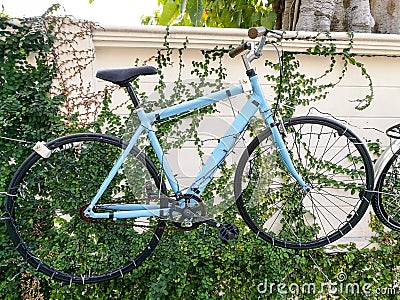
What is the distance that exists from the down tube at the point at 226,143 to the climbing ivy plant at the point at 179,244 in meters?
0.38

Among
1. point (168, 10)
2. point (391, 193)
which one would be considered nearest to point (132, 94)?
point (168, 10)

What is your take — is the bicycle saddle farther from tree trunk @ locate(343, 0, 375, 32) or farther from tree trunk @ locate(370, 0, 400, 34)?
tree trunk @ locate(370, 0, 400, 34)

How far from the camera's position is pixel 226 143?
8.24 ft

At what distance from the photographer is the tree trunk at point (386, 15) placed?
3.54 metres

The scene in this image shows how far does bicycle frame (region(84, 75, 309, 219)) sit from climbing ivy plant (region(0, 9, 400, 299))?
14.8 inches

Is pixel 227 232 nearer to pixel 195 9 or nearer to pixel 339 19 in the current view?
pixel 195 9

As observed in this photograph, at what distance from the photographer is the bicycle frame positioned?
95.7 inches

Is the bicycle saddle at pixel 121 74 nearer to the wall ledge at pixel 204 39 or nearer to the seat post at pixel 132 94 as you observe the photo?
the seat post at pixel 132 94

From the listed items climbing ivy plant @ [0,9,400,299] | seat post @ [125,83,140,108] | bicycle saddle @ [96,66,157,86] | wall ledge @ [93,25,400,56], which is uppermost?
wall ledge @ [93,25,400,56]

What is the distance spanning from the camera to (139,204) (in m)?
2.55

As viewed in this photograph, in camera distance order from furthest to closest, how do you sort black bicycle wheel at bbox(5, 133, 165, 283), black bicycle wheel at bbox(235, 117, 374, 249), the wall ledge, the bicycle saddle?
black bicycle wheel at bbox(235, 117, 374, 249) → the wall ledge → black bicycle wheel at bbox(5, 133, 165, 283) → the bicycle saddle

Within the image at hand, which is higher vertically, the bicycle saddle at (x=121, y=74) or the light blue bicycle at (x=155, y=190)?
the bicycle saddle at (x=121, y=74)

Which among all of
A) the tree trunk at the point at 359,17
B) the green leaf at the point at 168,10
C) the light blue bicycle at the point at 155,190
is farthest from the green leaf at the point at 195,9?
the tree trunk at the point at 359,17

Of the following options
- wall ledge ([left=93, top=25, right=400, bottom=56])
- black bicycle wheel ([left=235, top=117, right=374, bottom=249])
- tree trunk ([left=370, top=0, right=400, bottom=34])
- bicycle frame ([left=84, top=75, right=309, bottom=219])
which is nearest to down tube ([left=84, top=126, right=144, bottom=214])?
bicycle frame ([left=84, top=75, right=309, bottom=219])
